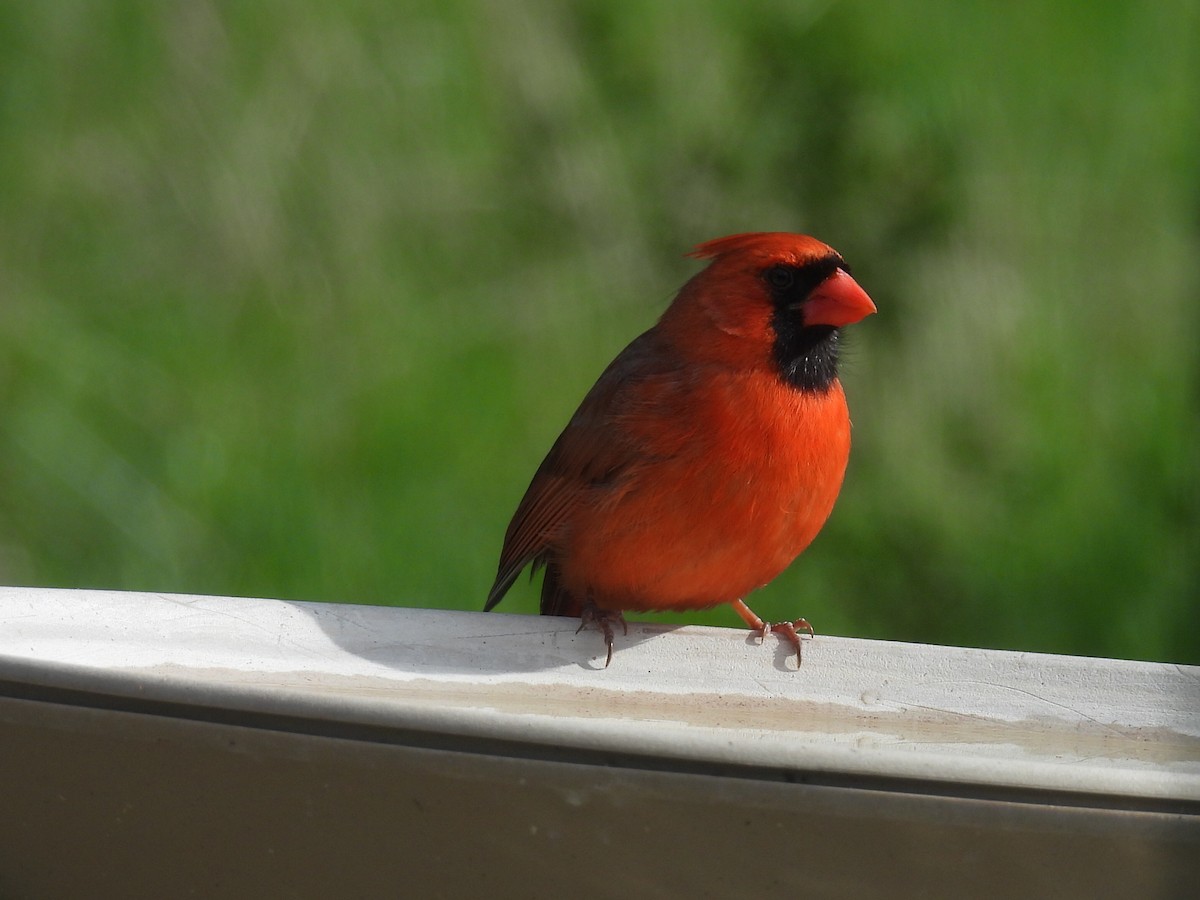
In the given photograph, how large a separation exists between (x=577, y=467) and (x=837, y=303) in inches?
18.8

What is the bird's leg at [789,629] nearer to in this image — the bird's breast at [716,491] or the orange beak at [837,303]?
the bird's breast at [716,491]

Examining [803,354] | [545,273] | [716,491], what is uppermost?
[803,354]

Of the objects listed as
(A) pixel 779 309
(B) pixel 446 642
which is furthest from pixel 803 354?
(B) pixel 446 642

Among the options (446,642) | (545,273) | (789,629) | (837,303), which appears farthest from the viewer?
(545,273)

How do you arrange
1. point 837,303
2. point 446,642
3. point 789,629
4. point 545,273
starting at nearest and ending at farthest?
point 446,642, point 789,629, point 837,303, point 545,273

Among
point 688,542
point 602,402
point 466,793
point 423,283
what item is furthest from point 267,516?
point 466,793

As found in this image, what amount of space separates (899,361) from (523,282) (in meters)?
0.94

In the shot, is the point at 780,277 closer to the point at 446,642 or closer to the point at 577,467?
the point at 577,467

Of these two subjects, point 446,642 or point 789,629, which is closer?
point 446,642

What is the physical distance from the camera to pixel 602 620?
206 centimetres

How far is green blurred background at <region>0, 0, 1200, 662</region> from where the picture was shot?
327 centimetres

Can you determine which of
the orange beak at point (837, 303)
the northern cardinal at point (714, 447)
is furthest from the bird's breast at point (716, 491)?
the orange beak at point (837, 303)

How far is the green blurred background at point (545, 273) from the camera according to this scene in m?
3.27

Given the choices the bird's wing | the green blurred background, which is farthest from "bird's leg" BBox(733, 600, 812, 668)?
the green blurred background
